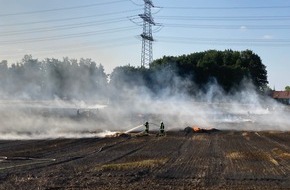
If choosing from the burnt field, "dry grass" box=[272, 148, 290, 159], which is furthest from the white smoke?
Result: "dry grass" box=[272, 148, 290, 159]

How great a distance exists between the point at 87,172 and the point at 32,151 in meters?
8.98

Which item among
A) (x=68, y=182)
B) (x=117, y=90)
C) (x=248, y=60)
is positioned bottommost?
(x=68, y=182)

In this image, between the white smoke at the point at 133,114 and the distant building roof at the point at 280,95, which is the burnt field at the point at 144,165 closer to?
the white smoke at the point at 133,114

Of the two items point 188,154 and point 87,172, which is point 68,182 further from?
point 188,154

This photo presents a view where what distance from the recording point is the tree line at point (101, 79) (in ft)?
195

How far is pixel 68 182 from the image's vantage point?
52.0ft

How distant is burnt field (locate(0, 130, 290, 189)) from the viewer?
51.5ft

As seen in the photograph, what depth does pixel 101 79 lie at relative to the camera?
245 ft

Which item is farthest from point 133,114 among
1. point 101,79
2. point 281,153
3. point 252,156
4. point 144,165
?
point 144,165

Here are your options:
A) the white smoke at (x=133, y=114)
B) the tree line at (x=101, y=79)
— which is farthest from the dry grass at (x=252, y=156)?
the tree line at (x=101, y=79)

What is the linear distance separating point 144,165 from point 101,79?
183ft

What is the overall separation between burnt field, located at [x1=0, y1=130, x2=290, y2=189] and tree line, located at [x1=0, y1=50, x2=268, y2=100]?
30400mm

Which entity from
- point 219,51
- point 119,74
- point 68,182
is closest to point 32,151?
point 68,182

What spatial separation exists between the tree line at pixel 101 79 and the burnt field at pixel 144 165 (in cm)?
3040
